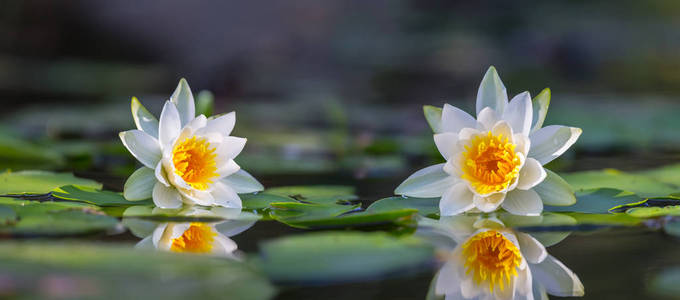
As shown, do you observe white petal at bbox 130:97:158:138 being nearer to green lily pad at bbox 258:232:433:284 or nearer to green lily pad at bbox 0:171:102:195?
green lily pad at bbox 0:171:102:195

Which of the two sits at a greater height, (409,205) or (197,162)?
(197,162)

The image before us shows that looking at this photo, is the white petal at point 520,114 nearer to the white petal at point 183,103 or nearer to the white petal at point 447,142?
the white petal at point 447,142

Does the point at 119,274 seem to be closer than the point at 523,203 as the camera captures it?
Yes

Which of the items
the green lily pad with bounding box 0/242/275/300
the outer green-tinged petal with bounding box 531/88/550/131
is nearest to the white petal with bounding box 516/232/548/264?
the outer green-tinged petal with bounding box 531/88/550/131

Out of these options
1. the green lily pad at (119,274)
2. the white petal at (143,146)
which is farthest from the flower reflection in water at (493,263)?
the white petal at (143,146)

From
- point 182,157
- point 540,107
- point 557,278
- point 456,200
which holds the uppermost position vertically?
point 540,107

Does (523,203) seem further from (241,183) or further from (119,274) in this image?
(119,274)

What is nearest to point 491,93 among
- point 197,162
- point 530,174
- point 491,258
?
point 530,174
